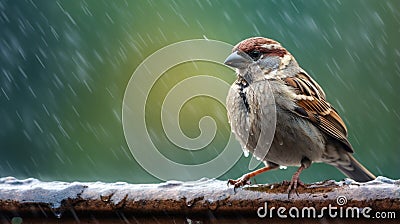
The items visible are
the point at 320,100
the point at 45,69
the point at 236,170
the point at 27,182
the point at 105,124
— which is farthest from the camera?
the point at 45,69

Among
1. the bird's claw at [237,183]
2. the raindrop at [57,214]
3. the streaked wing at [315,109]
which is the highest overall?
the raindrop at [57,214]

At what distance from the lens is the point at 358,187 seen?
1.48 m

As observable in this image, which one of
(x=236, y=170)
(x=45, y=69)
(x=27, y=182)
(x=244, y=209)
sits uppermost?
(x=45, y=69)

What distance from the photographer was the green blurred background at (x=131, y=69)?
5117 millimetres

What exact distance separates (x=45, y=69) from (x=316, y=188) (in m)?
4.56

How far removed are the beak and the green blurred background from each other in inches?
76.5

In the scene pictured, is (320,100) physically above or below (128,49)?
below

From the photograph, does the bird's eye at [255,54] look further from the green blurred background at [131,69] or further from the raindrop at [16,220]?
the green blurred background at [131,69]

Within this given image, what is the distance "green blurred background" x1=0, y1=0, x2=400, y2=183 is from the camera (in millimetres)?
5117

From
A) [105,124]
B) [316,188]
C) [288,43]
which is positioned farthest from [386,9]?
[316,188]

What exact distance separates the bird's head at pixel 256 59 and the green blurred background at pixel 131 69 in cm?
188

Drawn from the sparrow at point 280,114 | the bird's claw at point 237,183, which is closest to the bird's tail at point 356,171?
the sparrow at point 280,114

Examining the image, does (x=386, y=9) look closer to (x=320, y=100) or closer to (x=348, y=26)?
(x=348, y=26)

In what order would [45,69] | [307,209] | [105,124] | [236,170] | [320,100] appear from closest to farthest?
[307,209] → [320,100] → [236,170] → [105,124] → [45,69]
